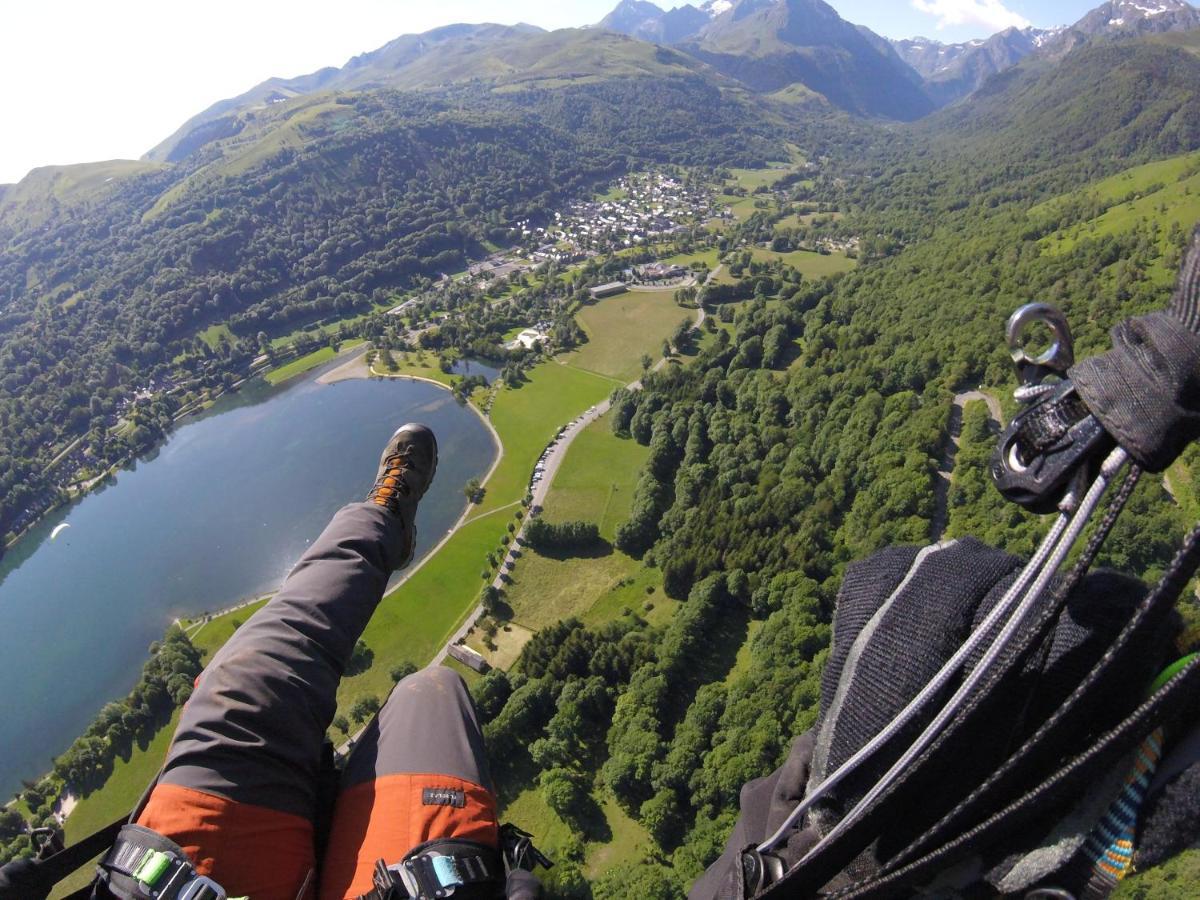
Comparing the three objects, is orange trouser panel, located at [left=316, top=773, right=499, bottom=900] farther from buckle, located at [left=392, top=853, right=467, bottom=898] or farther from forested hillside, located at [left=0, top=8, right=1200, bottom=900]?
forested hillside, located at [left=0, top=8, right=1200, bottom=900]

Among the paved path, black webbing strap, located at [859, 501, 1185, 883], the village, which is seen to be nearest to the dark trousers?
black webbing strap, located at [859, 501, 1185, 883]

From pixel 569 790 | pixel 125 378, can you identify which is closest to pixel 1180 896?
pixel 569 790

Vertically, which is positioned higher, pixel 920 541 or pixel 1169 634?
pixel 1169 634

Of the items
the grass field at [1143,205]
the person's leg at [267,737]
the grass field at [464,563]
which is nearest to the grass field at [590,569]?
the grass field at [464,563]

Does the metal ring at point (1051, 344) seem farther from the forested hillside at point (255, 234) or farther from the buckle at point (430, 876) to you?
the forested hillside at point (255, 234)

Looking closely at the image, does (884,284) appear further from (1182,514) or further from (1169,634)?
(1169,634)
